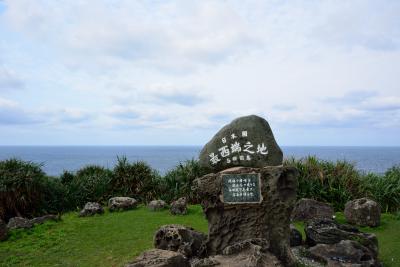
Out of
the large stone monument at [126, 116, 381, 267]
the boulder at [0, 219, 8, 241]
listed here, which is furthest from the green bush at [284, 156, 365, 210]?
the boulder at [0, 219, 8, 241]

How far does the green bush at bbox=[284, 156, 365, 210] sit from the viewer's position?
11.3m

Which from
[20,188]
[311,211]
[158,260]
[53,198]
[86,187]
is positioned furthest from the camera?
[86,187]

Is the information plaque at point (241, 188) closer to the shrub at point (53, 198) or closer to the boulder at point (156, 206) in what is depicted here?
the boulder at point (156, 206)

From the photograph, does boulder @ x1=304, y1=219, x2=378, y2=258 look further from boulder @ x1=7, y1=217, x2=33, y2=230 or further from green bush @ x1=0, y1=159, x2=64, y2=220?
green bush @ x1=0, y1=159, x2=64, y2=220

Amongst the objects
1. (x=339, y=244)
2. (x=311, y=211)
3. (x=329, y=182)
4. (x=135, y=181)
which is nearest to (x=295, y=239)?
(x=339, y=244)

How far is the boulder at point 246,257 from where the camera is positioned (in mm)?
5359

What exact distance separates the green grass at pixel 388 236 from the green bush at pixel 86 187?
21.4 feet

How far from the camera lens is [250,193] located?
6426mm

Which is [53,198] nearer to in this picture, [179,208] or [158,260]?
[179,208]

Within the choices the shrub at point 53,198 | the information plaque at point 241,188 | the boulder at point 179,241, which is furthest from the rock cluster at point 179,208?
the information plaque at point 241,188

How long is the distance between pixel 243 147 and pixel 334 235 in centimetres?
212

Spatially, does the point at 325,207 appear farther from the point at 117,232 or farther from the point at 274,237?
the point at 117,232

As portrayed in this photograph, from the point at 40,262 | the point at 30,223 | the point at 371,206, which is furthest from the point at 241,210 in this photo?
the point at 30,223

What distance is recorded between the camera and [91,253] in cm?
764
